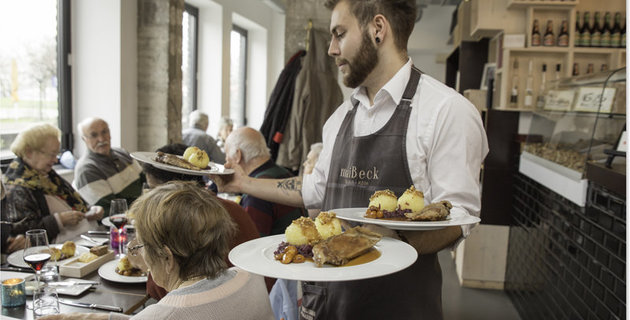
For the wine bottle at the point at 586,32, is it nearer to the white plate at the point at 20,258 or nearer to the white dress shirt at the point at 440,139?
the white dress shirt at the point at 440,139

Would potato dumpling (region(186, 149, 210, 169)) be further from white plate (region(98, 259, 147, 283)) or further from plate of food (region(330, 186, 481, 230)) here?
plate of food (region(330, 186, 481, 230))

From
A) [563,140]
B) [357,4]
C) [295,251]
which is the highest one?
[357,4]

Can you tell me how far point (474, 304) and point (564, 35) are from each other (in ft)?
7.73

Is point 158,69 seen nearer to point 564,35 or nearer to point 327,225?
point 564,35

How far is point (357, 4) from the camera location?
174 centimetres

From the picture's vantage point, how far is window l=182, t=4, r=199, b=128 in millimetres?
7293

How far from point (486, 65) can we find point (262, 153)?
3.16 m

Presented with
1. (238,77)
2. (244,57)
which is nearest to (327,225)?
(238,77)

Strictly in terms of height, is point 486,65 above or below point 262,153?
above

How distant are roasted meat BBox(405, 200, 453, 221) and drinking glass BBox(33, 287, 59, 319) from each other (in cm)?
127

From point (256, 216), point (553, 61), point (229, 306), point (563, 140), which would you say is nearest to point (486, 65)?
point (553, 61)

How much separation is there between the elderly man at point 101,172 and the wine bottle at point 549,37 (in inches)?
144

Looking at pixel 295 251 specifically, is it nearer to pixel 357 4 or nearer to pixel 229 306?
pixel 229 306

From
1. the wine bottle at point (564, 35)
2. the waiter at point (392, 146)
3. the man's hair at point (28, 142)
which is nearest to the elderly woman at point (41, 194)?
the man's hair at point (28, 142)
